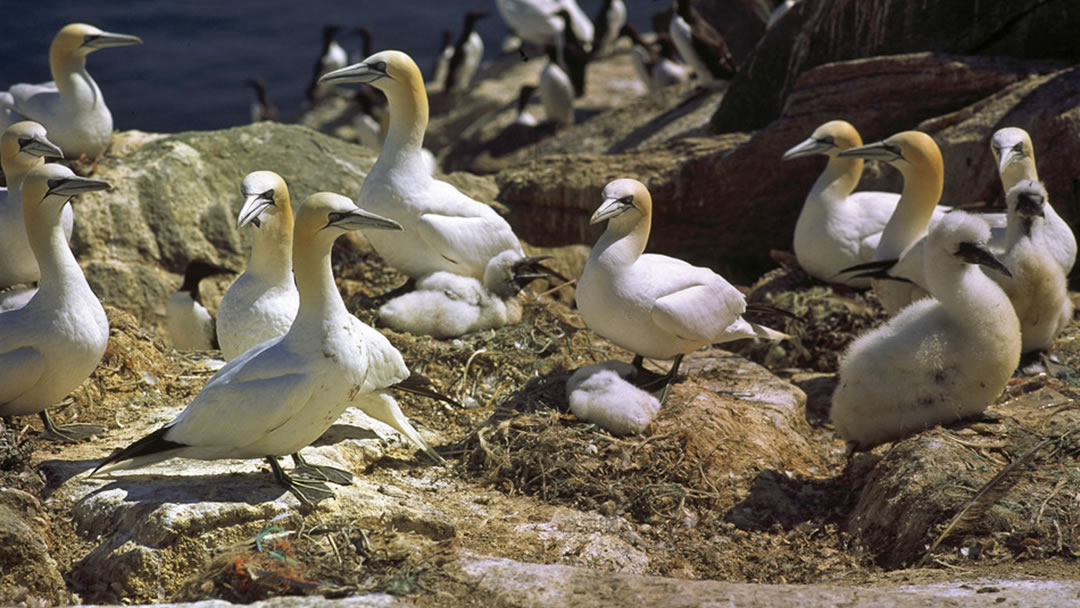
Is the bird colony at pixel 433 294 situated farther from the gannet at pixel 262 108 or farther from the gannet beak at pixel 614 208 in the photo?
the gannet at pixel 262 108

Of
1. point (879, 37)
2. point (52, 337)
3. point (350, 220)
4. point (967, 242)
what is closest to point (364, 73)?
Result: point (350, 220)

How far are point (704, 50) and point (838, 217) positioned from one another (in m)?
8.80

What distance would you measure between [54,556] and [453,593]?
153cm

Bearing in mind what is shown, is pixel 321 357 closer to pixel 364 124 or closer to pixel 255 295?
pixel 255 295

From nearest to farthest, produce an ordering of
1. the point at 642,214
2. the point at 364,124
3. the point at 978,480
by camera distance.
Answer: the point at 978,480, the point at 642,214, the point at 364,124

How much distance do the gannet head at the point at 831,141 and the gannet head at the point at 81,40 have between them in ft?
15.2

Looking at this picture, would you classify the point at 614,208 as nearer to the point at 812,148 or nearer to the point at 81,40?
the point at 812,148

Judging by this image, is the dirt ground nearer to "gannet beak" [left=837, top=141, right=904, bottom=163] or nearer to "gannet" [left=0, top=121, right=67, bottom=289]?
"gannet" [left=0, top=121, right=67, bottom=289]

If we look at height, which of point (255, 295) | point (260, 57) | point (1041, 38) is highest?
point (1041, 38)

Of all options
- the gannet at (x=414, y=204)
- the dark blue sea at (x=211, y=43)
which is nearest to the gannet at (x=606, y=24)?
the dark blue sea at (x=211, y=43)

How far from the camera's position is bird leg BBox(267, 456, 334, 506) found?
4.55 meters

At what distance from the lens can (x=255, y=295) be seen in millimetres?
5766

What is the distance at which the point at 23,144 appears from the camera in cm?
680

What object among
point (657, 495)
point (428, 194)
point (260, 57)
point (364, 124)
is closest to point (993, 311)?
point (657, 495)
